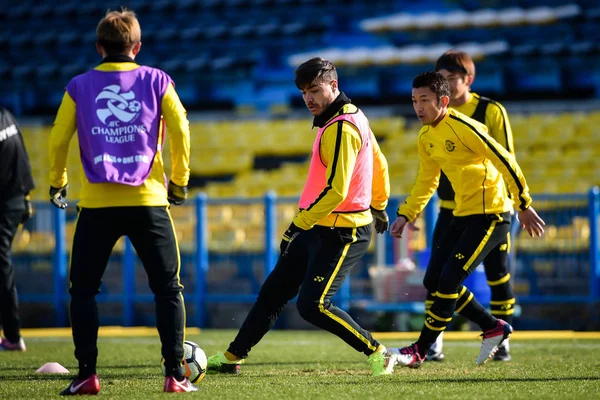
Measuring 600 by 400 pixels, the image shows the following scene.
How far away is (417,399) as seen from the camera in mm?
4688

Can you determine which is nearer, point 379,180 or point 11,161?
point 379,180

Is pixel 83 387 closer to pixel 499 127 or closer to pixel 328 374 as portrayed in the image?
pixel 328 374

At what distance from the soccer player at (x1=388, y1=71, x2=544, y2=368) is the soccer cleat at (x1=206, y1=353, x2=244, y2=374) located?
88cm

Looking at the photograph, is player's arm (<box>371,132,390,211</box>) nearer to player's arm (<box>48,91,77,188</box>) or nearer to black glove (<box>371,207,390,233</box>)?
black glove (<box>371,207,390,233</box>)

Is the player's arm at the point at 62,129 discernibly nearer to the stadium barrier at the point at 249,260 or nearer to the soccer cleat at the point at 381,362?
the soccer cleat at the point at 381,362

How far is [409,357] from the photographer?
20.2 feet

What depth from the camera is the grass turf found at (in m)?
4.97

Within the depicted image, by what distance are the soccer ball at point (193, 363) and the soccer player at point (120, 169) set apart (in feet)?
1.50

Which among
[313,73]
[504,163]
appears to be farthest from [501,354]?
[313,73]

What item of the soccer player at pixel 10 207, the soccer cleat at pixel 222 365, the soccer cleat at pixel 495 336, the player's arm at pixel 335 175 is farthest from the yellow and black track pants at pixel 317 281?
the soccer player at pixel 10 207

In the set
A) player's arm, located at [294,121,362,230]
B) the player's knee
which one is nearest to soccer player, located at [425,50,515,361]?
the player's knee

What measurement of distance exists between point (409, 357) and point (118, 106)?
7.90ft

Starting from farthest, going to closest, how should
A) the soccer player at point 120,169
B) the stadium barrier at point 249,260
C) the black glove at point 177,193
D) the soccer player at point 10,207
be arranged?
1. the stadium barrier at point 249,260
2. the soccer player at point 10,207
3. the black glove at point 177,193
4. the soccer player at point 120,169

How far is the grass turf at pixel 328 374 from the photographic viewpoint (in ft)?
16.3
